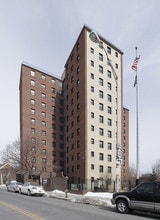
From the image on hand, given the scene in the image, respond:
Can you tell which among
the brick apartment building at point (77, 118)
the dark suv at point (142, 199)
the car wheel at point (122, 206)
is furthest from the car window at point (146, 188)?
the brick apartment building at point (77, 118)

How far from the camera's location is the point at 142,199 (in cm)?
1496

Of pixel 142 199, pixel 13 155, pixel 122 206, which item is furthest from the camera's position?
pixel 13 155

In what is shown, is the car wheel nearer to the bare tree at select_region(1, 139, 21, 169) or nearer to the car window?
the car window

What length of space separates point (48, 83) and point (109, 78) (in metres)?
18.6

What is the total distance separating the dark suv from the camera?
1446 cm

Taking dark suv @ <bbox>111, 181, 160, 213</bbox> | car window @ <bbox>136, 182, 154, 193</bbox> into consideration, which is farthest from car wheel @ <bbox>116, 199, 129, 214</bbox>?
car window @ <bbox>136, 182, 154, 193</bbox>

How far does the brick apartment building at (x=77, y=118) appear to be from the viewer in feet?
206

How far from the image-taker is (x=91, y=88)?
212 ft

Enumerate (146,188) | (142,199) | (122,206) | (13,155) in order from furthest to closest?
(13,155) → (122,206) → (146,188) → (142,199)

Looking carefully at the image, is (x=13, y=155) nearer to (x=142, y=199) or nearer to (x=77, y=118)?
(x=77, y=118)

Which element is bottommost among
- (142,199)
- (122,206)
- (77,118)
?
(122,206)

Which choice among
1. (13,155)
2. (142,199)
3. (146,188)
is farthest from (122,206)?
(13,155)

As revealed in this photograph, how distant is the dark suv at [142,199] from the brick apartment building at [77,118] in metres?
39.2

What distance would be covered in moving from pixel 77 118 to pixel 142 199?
52345 mm
